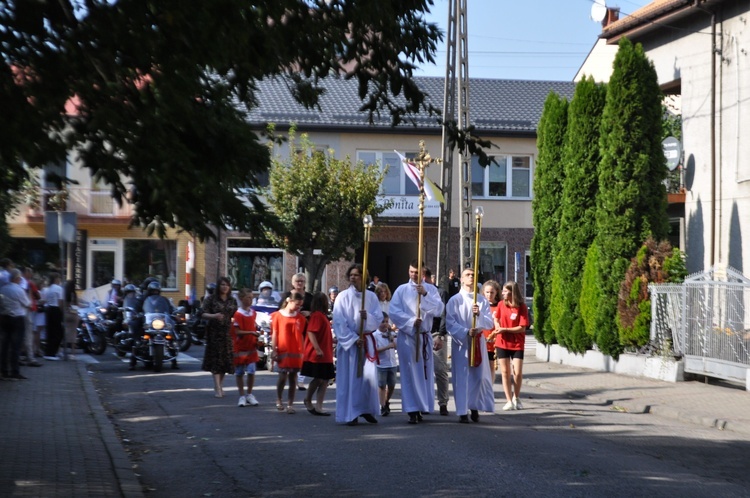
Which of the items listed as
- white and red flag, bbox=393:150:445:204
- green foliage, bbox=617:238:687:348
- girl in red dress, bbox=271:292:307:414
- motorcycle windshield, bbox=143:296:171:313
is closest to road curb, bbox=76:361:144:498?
girl in red dress, bbox=271:292:307:414

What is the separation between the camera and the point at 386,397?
46.0 feet

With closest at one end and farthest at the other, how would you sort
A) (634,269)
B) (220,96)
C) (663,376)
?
1. (220,96)
2. (663,376)
3. (634,269)

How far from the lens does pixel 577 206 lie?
22484mm

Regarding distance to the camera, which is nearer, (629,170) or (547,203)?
(629,170)

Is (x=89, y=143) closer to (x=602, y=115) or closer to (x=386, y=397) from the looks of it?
(x=386, y=397)

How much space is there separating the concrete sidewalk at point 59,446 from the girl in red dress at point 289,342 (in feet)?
7.46

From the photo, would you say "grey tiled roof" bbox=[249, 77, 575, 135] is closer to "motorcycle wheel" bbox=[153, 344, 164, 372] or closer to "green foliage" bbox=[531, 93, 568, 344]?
"green foliage" bbox=[531, 93, 568, 344]

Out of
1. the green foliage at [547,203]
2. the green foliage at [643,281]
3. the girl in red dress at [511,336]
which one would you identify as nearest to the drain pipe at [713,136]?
the green foliage at [547,203]

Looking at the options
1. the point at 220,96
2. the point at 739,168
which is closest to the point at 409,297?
the point at 220,96

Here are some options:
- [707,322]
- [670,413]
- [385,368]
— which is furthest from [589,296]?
[385,368]

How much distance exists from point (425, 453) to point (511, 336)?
15.8 ft

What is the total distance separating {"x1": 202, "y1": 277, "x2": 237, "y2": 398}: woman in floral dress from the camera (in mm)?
16047

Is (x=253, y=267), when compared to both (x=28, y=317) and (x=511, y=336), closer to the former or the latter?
(x=28, y=317)

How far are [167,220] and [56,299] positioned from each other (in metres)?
17.1
